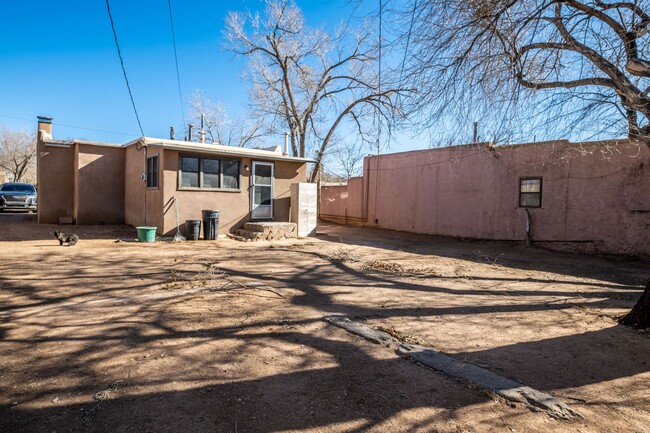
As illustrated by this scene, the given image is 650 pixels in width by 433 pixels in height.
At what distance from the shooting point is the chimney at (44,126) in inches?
559

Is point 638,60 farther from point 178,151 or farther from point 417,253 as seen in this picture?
point 178,151

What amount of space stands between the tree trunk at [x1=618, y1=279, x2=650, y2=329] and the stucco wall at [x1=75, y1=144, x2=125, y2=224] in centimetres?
1558


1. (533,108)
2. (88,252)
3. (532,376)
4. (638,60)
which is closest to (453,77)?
(533,108)

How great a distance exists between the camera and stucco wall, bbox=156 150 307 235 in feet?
37.6

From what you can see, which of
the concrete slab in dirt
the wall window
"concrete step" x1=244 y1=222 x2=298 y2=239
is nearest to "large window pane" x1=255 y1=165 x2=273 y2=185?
the wall window

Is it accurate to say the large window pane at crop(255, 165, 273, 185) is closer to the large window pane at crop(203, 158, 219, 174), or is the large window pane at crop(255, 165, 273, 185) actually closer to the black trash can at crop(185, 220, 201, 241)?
the large window pane at crop(203, 158, 219, 174)

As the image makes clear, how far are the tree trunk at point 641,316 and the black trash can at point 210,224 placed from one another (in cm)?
1018

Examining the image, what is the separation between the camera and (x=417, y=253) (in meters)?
10.7

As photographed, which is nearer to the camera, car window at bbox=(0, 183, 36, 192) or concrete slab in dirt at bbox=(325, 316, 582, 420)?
concrete slab in dirt at bbox=(325, 316, 582, 420)

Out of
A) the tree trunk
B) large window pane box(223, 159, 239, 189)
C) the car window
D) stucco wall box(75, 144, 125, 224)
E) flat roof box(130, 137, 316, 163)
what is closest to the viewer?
the tree trunk

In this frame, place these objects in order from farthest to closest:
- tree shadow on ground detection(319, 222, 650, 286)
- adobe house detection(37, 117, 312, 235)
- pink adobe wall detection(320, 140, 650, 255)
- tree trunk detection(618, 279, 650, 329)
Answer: adobe house detection(37, 117, 312, 235)
pink adobe wall detection(320, 140, 650, 255)
tree shadow on ground detection(319, 222, 650, 286)
tree trunk detection(618, 279, 650, 329)

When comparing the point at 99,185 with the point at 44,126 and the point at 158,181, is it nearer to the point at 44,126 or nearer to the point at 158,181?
the point at 44,126

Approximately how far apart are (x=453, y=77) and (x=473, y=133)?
0.96 m

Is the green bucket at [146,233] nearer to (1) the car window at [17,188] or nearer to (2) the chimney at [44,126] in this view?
(2) the chimney at [44,126]
